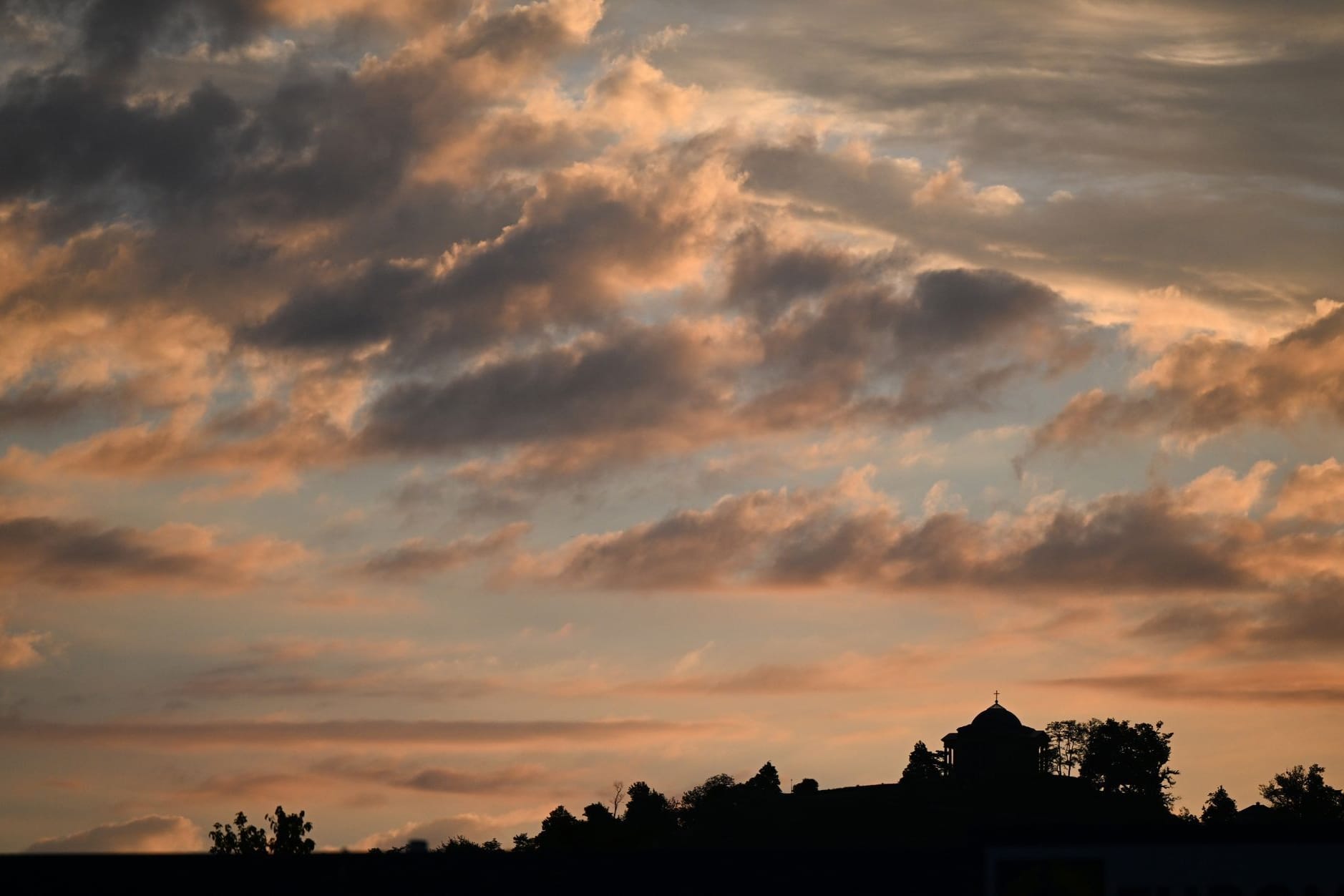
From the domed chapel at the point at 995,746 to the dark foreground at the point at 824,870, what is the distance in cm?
11724

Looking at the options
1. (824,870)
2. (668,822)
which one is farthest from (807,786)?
(824,870)

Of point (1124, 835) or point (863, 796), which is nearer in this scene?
point (1124, 835)

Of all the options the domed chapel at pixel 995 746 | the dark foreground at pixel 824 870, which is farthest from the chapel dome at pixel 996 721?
the dark foreground at pixel 824 870

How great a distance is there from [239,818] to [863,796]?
69.2m

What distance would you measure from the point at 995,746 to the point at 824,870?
125 metres

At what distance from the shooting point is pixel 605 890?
141ft

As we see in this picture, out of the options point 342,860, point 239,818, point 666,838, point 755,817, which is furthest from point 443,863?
point 239,818

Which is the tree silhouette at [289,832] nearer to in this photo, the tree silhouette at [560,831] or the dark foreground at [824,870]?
the tree silhouette at [560,831]

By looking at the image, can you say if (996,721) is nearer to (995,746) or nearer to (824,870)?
(995,746)

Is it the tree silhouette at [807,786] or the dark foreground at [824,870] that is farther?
the tree silhouette at [807,786]

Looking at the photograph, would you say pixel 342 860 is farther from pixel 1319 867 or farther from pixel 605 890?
pixel 1319 867

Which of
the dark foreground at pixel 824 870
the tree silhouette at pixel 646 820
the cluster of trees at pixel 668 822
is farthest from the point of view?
the tree silhouette at pixel 646 820

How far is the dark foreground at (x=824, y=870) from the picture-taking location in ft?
→ 133

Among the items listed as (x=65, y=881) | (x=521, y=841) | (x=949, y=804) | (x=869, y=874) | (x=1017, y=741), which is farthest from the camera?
(x=521, y=841)
